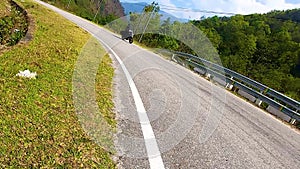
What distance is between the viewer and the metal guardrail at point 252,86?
9948 millimetres

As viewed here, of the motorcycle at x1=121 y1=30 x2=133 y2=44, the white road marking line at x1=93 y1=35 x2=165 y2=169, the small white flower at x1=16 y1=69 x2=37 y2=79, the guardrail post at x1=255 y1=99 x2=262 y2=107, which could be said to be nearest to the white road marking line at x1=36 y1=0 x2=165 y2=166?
the white road marking line at x1=93 y1=35 x2=165 y2=169

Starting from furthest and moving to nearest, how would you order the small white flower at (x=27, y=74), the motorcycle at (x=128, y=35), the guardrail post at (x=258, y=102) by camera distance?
the motorcycle at (x=128, y=35) → the guardrail post at (x=258, y=102) → the small white flower at (x=27, y=74)

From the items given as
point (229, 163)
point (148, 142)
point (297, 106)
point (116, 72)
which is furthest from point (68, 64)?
point (297, 106)

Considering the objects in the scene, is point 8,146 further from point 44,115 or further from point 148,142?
point 148,142

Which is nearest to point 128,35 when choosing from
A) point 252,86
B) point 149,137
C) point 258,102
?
point 252,86

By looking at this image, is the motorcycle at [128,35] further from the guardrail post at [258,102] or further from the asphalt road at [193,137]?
the asphalt road at [193,137]

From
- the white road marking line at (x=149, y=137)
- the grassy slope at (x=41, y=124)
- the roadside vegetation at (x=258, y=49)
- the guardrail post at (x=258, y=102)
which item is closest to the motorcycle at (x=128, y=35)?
the guardrail post at (x=258, y=102)

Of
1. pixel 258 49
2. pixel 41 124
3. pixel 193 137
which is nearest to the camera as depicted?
pixel 41 124

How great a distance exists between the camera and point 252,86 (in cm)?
1458

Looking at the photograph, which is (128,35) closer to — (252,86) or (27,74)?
(252,86)

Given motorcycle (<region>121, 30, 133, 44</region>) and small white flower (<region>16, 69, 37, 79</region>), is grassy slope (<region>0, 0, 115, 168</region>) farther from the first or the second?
motorcycle (<region>121, 30, 133, 44</region>)

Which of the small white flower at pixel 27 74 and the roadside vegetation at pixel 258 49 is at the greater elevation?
the roadside vegetation at pixel 258 49

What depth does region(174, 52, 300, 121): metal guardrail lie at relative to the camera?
9.95m

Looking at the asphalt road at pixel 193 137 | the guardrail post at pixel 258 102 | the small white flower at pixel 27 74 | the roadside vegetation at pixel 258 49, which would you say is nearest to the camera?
the asphalt road at pixel 193 137
